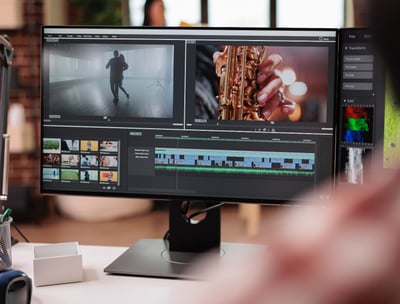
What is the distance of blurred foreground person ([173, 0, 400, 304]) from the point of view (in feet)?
0.59

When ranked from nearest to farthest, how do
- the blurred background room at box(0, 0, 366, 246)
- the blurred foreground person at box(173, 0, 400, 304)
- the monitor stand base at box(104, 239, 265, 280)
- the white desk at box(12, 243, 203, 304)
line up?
the blurred foreground person at box(173, 0, 400, 304), the white desk at box(12, 243, 203, 304), the monitor stand base at box(104, 239, 265, 280), the blurred background room at box(0, 0, 366, 246)

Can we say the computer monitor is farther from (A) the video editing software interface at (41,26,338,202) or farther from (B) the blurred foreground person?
(B) the blurred foreground person

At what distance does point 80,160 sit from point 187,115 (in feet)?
0.85

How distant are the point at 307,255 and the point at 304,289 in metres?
0.01

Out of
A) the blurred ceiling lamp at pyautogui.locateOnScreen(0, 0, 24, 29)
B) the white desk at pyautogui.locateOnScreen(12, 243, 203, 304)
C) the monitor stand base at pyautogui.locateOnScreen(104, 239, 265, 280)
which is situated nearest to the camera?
the white desk at pyautogui.locateOnScreen(12, 243, 203, 304)

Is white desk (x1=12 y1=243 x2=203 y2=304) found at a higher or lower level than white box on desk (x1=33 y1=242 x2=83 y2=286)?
lower

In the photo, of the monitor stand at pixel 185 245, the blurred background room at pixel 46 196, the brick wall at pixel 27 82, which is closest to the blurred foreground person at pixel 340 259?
the monitor stand at pixel 185 245

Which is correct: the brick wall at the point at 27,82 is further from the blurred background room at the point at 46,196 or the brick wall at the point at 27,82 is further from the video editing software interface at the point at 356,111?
the video editing software interface at the point at 356,111

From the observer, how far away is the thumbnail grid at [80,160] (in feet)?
4.21

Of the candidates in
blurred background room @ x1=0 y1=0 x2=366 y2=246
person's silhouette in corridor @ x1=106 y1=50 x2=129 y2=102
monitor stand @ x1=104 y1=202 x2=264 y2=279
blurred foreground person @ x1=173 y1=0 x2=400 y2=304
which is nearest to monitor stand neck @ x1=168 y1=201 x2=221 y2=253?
monitor stand @ x1=104 y1=202 x2=264 y2=279

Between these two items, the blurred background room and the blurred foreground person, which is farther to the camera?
the blurred background room

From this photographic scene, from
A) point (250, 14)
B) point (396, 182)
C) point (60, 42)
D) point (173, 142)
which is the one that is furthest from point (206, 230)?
point (250, 14)

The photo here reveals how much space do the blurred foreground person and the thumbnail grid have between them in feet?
3.64

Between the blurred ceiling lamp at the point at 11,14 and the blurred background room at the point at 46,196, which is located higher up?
the blurred ceiling lamp at the point at 11,14
